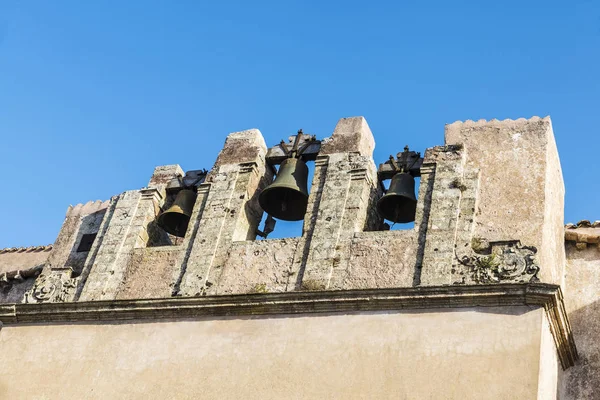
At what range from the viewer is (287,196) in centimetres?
1146

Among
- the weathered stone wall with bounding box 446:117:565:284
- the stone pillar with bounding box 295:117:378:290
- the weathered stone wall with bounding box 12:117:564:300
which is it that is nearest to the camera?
the weathered stone wall with bounding box 12:117:564:300

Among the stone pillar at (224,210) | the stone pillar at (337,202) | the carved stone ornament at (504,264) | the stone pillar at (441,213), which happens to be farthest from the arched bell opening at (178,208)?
the carved stone ornament at (504,264)

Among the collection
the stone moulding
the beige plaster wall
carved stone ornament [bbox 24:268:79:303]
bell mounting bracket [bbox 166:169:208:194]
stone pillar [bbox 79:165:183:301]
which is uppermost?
bell mounting bracket [bbox 166:169:208:194]

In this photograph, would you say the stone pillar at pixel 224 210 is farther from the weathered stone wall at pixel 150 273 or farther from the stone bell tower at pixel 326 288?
the weathered stone wall at pixel 150 273

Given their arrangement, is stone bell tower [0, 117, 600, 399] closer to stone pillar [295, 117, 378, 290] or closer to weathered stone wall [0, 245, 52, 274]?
stone pillar [295, 117, 378, 290]

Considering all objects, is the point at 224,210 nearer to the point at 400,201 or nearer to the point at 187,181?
the point at 187,181

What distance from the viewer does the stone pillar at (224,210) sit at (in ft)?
35.1

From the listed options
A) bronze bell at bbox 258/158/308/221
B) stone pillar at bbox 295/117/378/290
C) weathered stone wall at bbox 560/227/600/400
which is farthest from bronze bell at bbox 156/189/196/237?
weathered stone wall at bbox 560/227/600/400

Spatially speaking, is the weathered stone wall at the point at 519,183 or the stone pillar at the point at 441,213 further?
the weathered stone wall at the point at 519,183

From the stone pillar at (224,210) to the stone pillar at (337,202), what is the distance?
782 mm

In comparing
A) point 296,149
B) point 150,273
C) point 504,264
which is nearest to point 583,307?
point 504,264

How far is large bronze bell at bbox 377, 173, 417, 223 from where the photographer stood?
1079 centimetres

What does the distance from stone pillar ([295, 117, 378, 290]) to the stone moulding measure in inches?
13.1

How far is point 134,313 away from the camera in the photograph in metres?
10.5
